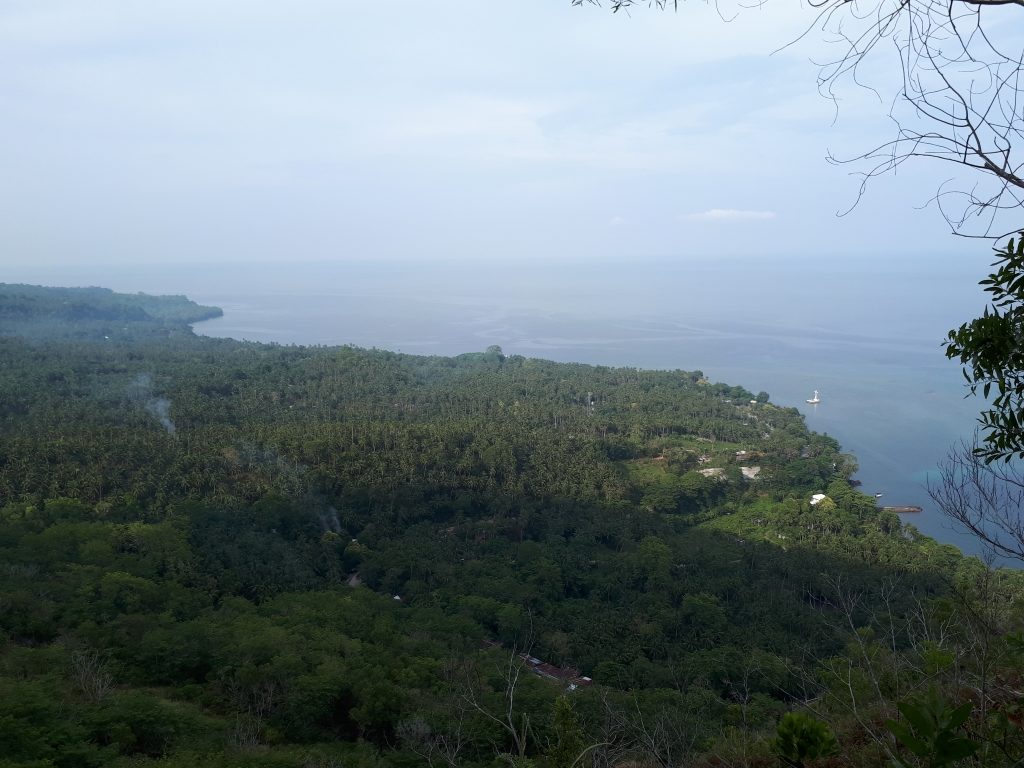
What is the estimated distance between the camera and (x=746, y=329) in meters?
47.2

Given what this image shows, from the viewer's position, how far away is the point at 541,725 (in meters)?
6.59

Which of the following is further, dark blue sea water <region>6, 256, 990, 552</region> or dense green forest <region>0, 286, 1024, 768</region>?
dark blue sea water <region>6, 256, 990, 552</region>

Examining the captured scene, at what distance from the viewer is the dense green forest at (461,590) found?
4.34m

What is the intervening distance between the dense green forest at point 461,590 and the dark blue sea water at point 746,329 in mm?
1902

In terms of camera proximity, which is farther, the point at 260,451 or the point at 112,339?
the point at 112,339

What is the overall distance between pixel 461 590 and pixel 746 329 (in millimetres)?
39953

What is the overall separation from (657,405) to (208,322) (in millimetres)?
42560

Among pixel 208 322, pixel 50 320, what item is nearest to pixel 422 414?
pixel 50 320

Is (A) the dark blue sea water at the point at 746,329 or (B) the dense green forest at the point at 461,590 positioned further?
(A) the dark blue sea water at the point at 746,329

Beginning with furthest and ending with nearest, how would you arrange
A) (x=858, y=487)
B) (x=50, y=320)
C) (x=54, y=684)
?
(x=50, y=320), (x=858, y=487), (x=54, y=684)

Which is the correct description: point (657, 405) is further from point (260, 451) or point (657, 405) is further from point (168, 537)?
point (168, 537)

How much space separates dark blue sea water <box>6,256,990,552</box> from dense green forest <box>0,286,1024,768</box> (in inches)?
74.9

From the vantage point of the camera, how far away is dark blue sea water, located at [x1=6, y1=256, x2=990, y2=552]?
23.7 meters

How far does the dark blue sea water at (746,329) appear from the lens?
2370 centimetres
